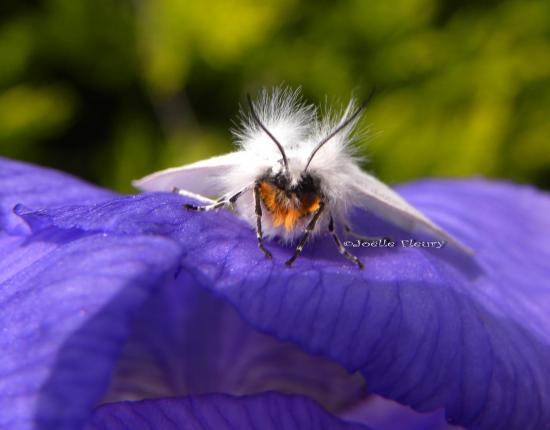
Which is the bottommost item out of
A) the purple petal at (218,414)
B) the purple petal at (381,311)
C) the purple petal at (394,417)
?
the purple petal at (394,417)

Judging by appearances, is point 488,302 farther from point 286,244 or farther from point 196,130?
point 196,130

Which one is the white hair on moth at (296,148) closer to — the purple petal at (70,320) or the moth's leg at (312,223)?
the moth's leg at (312,223)

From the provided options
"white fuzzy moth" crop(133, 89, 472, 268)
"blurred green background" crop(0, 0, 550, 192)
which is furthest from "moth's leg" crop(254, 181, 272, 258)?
"blurred green background" crop(0, 0, 550, 192)

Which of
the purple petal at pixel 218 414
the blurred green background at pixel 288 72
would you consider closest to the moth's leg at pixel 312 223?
the purple petal at pixel 218 414

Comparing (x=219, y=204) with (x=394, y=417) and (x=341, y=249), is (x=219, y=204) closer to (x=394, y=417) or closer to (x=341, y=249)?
(x=341, y=249)

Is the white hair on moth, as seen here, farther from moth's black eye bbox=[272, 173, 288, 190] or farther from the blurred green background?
the blurred green background

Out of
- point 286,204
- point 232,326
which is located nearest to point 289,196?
point 286,204

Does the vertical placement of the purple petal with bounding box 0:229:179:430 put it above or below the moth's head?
below
